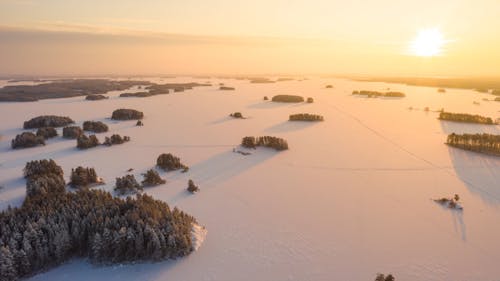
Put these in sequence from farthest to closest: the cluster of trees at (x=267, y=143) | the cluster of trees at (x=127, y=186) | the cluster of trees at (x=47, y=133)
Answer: the cluster of trees at (x=47, y=133), the cluster of trees at (x=267, y=143), the cluster of trees at (x=127, y=186)

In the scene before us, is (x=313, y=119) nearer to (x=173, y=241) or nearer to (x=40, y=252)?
(x=173, y=241)

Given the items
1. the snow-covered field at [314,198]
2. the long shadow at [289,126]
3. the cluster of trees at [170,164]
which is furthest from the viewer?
the long shadow at [289,126]

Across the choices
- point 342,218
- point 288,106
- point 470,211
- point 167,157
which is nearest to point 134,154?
point 167,157

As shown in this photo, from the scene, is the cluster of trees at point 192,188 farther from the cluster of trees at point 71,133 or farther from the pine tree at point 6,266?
the cluster of trees at point 71,133

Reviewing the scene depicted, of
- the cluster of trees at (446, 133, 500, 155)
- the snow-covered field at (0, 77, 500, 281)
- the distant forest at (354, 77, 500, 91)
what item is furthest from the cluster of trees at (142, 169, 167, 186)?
the distant forest at (354, 77, 500, 91)

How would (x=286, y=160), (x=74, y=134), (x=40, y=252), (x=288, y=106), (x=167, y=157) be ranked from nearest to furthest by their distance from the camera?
(x=40, y=252) → (x=167, y=157) → (x=286, y=160) → (x=74, y=134) → (x=288, y=106)

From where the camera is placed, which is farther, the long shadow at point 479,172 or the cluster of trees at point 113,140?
the cluster of trees at point 113,140

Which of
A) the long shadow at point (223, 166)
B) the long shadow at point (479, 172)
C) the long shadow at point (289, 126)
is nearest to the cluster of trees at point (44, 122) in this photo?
the long shadow at point (223, 166)
